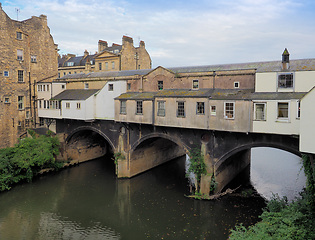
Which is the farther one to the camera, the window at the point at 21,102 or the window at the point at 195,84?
the window at the point at 21,102

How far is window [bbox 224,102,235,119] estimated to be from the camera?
20625 millimetres

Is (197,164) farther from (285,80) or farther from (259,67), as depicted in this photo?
(285,80)

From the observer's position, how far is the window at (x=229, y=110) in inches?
812

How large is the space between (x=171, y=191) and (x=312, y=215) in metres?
15.8

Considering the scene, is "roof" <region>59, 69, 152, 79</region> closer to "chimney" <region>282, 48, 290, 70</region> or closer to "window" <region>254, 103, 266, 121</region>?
"window" <region>254, 103, 266, 121</region>

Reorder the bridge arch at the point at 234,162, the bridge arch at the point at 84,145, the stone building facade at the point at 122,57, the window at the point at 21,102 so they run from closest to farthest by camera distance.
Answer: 1. the bridge arch at the point at 234,162
2. the window at the point at 21,102
3. the bridge arch at the point at 84,145
4. the stone building facade at the point at 122,57

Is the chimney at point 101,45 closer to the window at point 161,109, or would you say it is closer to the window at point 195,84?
the window at point 161,109

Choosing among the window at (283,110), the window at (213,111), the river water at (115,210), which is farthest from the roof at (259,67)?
the river water at (115,210)

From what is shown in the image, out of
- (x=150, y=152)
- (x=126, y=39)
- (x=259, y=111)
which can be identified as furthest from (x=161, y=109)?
(x=126, y=39)

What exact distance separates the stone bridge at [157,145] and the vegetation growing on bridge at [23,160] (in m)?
5.67

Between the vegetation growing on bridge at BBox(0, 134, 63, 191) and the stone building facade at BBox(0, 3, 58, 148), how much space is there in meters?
6.13

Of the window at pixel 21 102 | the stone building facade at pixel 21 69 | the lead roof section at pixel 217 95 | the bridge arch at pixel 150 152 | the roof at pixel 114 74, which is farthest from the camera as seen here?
the window at pixel 21 102

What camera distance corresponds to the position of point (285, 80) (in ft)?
63.3

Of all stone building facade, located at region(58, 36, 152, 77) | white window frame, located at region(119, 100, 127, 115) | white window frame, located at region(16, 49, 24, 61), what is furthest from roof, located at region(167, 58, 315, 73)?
white window frame, located at region(16, 49, 24, 61)
